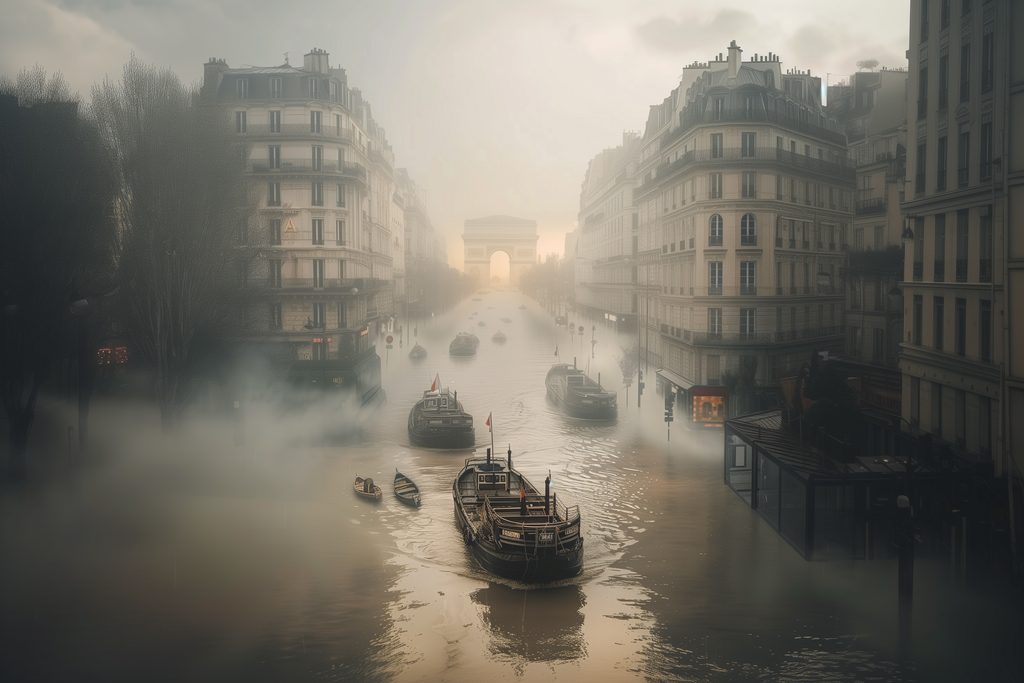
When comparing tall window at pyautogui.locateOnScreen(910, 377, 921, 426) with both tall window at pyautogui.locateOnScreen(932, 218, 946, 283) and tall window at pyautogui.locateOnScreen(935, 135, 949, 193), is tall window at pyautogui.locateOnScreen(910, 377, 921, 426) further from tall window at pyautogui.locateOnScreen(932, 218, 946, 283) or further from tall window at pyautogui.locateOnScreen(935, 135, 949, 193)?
tall window at pyautogui.locateOnScreen(935, 135, 949, 193)

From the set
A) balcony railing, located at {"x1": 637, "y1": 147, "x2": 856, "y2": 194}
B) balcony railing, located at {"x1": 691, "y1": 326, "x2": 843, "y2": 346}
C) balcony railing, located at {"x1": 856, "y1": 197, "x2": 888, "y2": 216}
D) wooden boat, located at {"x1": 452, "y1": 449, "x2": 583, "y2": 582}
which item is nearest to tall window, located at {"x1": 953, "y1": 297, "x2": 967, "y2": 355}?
wooden boat, located at {"x1": 452, "y1": 449, "x2": 583, "y2": 582}

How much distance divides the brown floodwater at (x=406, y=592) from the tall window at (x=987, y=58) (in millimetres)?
13019

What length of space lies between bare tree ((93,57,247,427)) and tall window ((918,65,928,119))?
90.8 feet

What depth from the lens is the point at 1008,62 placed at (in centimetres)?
2192

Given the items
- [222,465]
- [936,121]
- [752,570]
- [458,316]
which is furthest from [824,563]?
[458,316]

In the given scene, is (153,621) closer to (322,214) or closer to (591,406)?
(591,406)

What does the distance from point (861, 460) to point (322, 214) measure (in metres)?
37.8

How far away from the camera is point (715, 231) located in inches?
1863

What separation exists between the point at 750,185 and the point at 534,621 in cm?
3235

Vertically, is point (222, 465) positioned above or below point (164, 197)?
below

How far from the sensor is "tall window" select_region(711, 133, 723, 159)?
46938 mm

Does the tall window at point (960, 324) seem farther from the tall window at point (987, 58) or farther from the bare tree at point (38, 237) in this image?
the bare tree at point (38, 237)

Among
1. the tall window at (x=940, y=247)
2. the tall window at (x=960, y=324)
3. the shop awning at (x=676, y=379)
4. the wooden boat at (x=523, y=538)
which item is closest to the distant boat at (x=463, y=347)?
the shop awning at (x=676, y=379)

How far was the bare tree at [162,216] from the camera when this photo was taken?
35.5 meters
